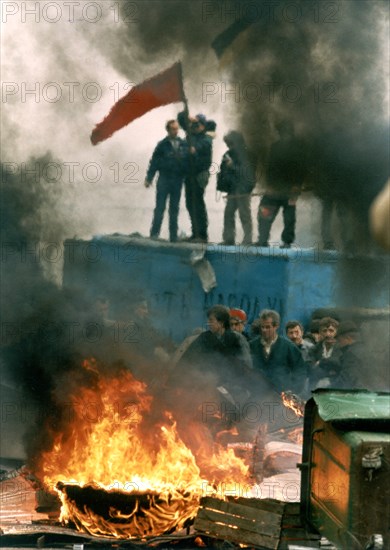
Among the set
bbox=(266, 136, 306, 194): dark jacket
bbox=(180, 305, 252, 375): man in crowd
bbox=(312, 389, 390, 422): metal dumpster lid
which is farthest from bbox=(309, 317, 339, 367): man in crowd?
bbox=(312, 389, 390, 422): metal dumpster lid

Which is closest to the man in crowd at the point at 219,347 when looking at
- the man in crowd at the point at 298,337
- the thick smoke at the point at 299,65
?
the man in crowd at the point at 298,337

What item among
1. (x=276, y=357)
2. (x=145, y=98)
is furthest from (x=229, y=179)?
(x=276, y=357)

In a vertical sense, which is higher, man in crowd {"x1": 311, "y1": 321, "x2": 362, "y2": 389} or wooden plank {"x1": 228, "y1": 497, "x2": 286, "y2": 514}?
man in crowd {"x1": 311, "y1": 321, "x2": 362, "y2": 389}

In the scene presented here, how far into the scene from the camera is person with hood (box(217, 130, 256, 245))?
1288 cm

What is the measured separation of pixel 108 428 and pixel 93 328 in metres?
2.70

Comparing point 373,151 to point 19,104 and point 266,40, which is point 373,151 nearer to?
point 266,40

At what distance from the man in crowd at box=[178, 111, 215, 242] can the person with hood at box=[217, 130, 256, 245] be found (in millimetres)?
265

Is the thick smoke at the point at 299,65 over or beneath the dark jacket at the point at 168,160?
over

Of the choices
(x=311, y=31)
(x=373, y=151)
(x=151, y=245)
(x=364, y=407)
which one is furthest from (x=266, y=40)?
(x=364, y=407)

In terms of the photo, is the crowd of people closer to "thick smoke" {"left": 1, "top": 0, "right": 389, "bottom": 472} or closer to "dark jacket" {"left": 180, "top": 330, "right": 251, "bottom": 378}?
"thick smoke" {"left": 1, "top": 0, "right": 389, "bottom": 472}

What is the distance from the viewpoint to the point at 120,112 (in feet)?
41.8

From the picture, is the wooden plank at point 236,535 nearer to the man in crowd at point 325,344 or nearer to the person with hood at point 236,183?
the man in crowd at point 325,344

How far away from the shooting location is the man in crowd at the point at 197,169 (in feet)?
42.0

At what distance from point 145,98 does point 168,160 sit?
101 centimetres
